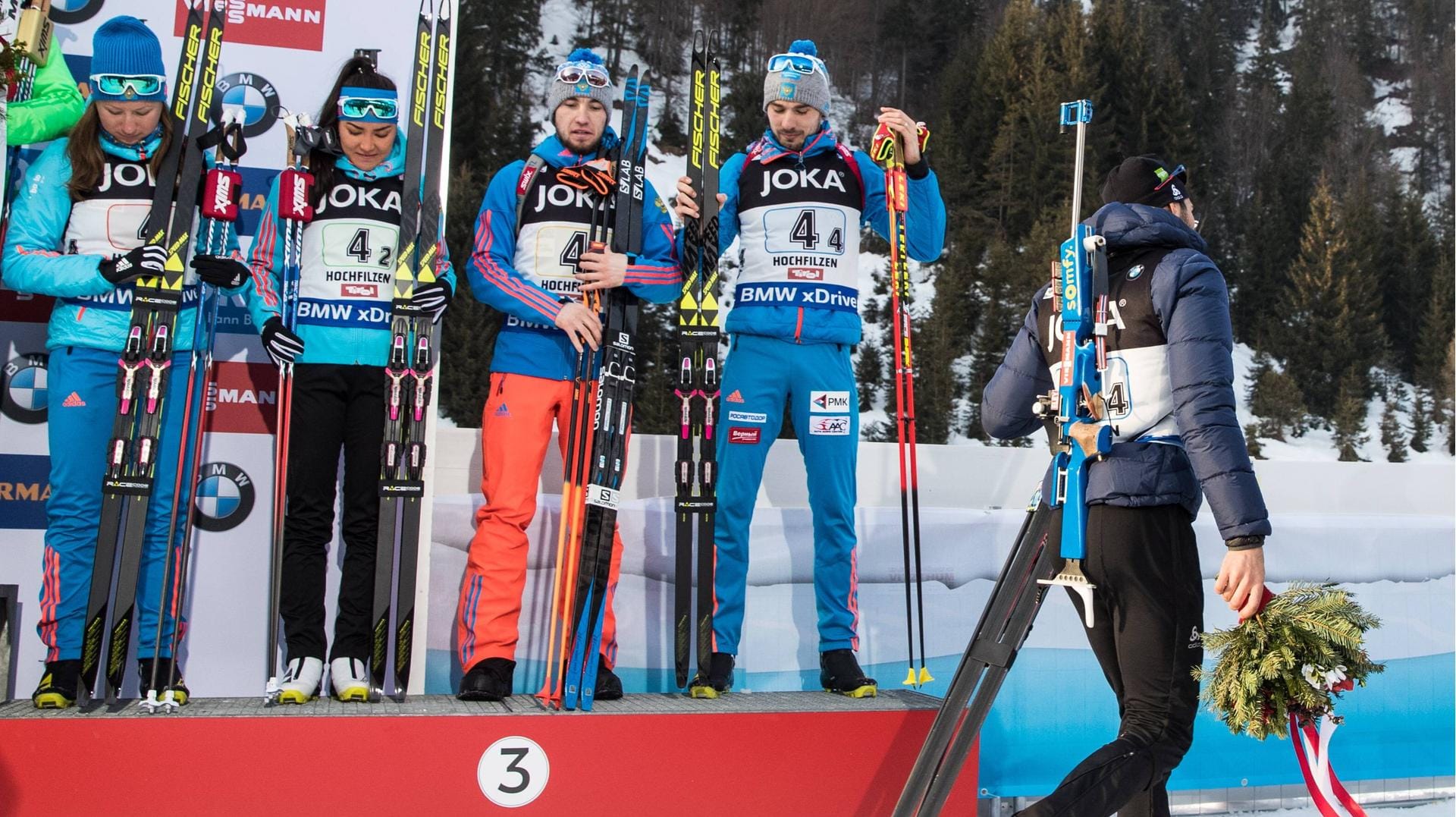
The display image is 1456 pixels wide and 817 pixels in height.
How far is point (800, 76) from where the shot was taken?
3.57m

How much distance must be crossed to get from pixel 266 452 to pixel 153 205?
0.78 meters

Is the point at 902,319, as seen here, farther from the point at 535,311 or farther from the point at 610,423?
the point at 535,311

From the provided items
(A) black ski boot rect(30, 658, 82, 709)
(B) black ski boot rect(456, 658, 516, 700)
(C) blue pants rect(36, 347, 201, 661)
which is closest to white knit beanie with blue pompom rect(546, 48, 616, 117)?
(C) blue pants rect(36, 347, 201, 661)

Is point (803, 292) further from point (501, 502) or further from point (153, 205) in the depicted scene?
point (153, 205)

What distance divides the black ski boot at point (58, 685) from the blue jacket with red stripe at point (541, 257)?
1322mm

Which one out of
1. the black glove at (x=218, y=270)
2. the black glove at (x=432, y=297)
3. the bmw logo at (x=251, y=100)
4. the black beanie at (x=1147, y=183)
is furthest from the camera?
the bmw logo at (x=251, y=100)

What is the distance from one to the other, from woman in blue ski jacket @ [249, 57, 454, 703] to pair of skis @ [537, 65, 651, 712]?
47 cm

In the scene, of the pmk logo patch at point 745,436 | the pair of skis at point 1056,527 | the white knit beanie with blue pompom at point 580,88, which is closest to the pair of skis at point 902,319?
the pmk logo patch at point 745,436

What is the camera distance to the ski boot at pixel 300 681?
9.42 feet

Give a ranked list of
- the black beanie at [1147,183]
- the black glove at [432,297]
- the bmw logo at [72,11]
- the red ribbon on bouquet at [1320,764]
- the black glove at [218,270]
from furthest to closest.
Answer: the bmw logo at [72,11]
the black glove at [432,297]
the black glove at [218,270]
the black beanie at [1147,183]
the red ribbon on bouquet at [1320,764]

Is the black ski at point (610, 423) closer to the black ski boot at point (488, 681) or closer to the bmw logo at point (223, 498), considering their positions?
the black ski boot at point (488, 681)

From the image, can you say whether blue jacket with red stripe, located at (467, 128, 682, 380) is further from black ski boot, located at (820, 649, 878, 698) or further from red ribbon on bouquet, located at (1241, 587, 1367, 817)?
red ribbon on bouquet, located at (1241, 587, 1367, 817)

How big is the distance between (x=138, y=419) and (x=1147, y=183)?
2.50 m

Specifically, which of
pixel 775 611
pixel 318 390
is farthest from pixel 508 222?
pixel 775 611
